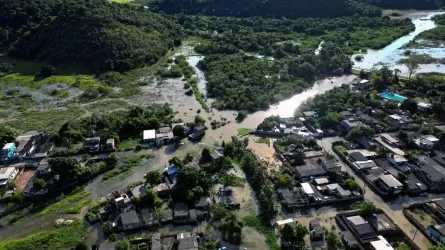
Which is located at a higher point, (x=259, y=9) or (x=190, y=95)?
(x=259, y=9)

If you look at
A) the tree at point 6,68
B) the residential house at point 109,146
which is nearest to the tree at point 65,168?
the residential house at point 109,146

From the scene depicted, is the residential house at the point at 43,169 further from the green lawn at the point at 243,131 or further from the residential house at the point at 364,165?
the residential house at the point at 364,165

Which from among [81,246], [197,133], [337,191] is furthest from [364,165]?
[81,246]

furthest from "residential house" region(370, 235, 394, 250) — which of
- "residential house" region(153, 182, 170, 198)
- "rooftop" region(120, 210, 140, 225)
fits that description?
"rooftop" region(120, 210, 140, 225)

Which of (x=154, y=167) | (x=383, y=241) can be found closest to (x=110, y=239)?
(x=154, y=167)

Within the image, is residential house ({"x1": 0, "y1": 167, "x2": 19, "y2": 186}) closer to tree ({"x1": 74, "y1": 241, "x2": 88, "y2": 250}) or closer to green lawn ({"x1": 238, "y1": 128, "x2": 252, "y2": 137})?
tree ({"x1": 74, "y1": 241, "x2": 88, "y2": 250})

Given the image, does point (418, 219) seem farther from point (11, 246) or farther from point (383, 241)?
point (11, 246)

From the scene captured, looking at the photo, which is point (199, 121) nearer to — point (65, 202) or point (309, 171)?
point (309, 171)
